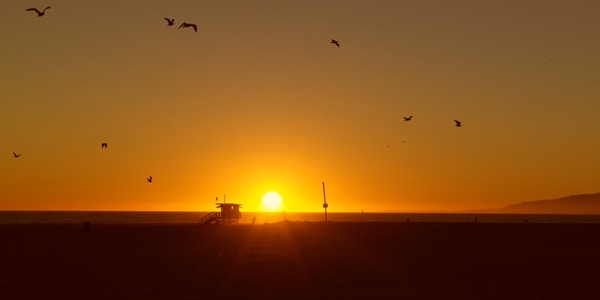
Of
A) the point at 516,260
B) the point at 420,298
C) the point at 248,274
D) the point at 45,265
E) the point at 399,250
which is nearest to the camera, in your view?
the point at 420,298

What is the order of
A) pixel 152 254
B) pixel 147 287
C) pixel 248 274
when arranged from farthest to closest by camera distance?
pixel 152 254 < pixel 248 274 < pixel 147 287

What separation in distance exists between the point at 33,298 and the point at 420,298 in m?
12.2

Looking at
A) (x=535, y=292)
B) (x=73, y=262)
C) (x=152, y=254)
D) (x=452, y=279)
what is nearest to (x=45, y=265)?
(x=73, y=262)

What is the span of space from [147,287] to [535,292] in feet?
43.6

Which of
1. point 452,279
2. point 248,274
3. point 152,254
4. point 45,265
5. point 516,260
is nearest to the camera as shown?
point 452,279

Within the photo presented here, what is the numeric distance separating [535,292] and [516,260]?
510 inches

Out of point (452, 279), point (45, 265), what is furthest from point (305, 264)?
point (45, 265)

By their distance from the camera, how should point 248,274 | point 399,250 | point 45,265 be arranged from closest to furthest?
point 248,274, point 45,265, point 399,250

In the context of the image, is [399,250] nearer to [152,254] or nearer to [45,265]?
[152,254]

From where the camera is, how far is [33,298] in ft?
68.6

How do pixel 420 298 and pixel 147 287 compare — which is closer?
pixel 420 298

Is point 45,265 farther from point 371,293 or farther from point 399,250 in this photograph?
point 399,250

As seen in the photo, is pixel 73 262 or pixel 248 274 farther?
pixel 73 262

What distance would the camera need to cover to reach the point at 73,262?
33.1 meters
